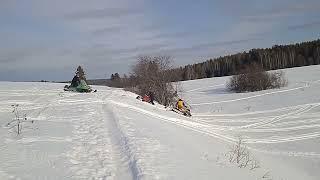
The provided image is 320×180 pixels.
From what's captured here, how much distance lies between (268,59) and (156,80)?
294ft

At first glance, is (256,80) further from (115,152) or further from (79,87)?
(115,152)

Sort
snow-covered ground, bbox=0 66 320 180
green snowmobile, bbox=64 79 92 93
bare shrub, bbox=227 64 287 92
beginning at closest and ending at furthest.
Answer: snow-covered ground, bbox=0 66 320 180 < green snowmobile, bbox=64 79 92 93 < bare shrub, bbox=227 64 287 92

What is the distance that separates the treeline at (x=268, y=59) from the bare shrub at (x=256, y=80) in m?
42.7

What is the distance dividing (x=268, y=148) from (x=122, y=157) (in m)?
11.2

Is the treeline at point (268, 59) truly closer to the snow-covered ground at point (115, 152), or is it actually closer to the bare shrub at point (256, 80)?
the bare shrub at point (256, 80)

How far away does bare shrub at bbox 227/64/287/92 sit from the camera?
210 ft

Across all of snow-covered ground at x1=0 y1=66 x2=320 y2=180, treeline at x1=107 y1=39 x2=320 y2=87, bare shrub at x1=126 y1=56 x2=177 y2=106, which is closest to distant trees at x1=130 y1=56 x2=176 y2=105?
bare shrub at x1=126 y1=56 x2=177 y2=106

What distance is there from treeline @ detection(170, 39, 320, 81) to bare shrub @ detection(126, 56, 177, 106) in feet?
211

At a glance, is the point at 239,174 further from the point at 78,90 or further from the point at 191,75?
the point at 191,75

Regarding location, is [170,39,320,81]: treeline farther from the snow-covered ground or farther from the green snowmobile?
the snow-covered ground

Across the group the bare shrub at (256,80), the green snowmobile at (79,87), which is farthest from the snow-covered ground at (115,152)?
the bare shrub at (256,80)

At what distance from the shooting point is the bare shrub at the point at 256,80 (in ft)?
210

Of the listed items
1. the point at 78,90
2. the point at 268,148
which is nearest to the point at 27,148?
the point at 268,148

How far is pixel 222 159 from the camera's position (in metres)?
11.8
